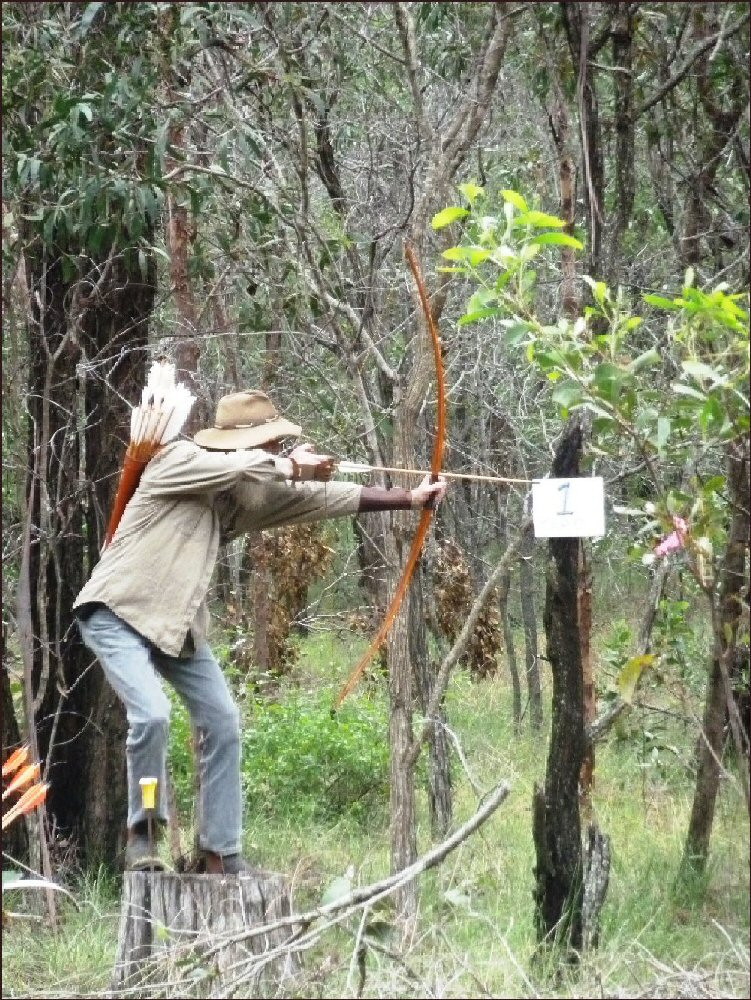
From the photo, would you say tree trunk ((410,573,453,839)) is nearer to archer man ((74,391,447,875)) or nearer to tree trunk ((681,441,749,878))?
tree trunk ((681,441,749,878))

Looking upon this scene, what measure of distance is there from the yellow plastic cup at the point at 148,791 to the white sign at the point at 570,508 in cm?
145

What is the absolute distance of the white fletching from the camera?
4.95 metres

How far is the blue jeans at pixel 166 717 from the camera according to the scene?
186 inches

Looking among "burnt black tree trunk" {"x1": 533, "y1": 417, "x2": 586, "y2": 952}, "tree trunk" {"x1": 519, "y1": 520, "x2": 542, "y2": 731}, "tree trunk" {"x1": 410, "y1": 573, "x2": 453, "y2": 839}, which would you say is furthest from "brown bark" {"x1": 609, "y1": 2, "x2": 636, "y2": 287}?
"tree trunk" {"x1": 519, "y1": 520, "x2": 542, "y2": 731}

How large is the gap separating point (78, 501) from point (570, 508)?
10.9ft

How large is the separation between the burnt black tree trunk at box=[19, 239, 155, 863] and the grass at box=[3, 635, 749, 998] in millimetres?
446

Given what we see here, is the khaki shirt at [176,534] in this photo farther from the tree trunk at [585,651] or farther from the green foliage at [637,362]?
the green foliage at [637,362]

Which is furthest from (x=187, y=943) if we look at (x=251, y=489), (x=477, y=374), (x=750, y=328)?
(x=477, y=374)

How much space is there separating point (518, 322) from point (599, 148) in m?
1.64

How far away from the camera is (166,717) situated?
4750mm

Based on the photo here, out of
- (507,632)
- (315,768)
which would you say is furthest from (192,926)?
(507,632)

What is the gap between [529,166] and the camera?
8.32 meters

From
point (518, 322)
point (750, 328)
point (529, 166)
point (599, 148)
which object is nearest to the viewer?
point (750, 328)

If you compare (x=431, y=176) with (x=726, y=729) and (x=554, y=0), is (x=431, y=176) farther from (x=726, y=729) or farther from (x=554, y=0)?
(x=726, y=729)
